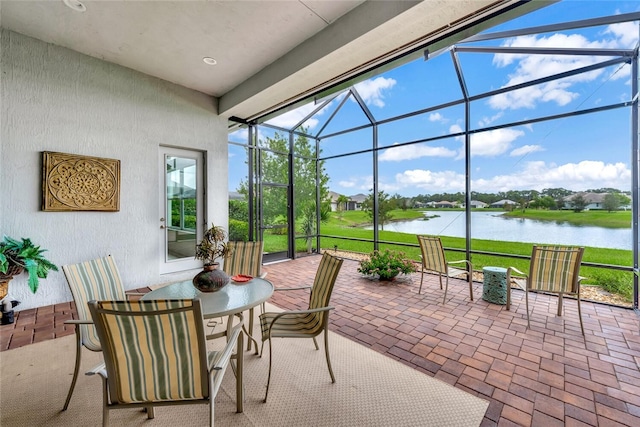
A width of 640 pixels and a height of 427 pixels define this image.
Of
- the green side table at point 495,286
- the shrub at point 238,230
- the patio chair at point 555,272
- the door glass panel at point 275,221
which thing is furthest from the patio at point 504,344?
the door glass panel at point 275,221

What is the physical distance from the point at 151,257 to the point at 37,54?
9.37 ft

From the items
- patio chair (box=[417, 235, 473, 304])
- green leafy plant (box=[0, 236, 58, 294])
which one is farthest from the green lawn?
green leafy plant (box=[0, 236, 58, 294])

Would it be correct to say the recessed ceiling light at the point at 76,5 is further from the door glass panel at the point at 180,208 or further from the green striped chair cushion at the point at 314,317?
the green striped chair cushion at the point at 314,317

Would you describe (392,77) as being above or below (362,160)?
above

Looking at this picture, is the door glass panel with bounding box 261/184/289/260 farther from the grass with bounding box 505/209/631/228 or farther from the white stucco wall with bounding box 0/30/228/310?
the grass with bounding box 505/209/631/228

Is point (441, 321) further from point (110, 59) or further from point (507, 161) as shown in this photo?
point (110, 59)

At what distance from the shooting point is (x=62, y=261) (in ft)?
10.6

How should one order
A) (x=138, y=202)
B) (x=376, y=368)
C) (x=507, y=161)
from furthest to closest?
1. (x=507, y=161)
2. (x=138, y=202)
3. (x=376, y=368)

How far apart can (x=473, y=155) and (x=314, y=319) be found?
4.03 m

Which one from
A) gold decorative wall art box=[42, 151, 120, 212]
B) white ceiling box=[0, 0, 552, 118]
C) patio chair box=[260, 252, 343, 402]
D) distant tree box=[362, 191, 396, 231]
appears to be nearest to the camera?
patio chair box=[260, 252, 343, 402]

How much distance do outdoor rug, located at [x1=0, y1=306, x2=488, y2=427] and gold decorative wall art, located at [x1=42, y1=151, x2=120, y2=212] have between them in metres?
1.76

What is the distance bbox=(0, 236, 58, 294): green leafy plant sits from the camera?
100 inches

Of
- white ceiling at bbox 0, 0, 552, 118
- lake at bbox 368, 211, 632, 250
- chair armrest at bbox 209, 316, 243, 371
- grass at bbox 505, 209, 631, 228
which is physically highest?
white ceiling at bbox 0, 0, 552, 118

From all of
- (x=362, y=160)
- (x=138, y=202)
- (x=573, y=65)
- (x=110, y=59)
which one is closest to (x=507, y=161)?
(x=573, y=65)
